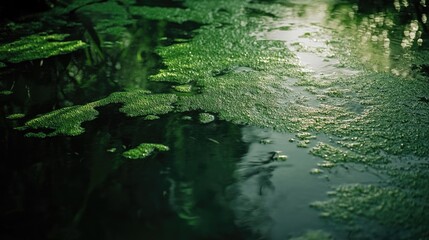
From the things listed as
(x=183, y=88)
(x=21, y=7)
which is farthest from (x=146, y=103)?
(x=21, y=7)

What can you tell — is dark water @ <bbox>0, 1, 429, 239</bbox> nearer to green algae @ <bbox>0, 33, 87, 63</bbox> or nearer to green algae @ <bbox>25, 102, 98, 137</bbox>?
green algae @ <bbox>25, 102, 98, 137</bbox>

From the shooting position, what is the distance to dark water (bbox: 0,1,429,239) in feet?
5.88

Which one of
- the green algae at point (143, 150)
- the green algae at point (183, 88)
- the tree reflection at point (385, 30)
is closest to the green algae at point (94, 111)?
the green algae at point (183, 88)

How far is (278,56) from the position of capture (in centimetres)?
364

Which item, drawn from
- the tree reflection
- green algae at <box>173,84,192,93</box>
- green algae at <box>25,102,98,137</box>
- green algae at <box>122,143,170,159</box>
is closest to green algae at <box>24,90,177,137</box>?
→ green algae at <box>25,102,98,137</box>

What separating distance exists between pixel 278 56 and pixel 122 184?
218cm

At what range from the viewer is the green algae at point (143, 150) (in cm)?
231

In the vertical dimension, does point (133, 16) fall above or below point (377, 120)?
above

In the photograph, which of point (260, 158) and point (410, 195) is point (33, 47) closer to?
point (260, 158)

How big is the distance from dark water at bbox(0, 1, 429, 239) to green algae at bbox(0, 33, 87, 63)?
0.91 m

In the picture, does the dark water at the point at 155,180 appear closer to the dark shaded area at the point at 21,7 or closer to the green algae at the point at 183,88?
the green algae at the point at 183,88

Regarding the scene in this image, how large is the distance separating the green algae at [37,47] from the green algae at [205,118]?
7.00ft

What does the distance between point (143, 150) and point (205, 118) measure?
1.80 feet

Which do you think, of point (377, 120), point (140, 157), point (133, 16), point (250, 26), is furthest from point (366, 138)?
point (133, 16)
